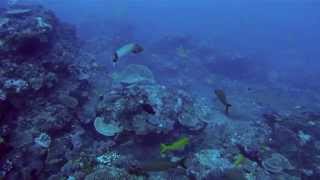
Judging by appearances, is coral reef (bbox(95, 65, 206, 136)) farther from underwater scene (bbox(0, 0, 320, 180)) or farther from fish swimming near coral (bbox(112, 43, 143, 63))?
fish swimming near coral (bbox(112, 43, 143, 63))

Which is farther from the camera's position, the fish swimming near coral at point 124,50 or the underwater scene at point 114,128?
the underwater scene at point 114,128

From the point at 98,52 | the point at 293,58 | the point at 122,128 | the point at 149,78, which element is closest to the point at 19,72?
the point at 122,128

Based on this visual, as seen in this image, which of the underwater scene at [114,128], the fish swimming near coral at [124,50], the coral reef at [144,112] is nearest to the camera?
the fish swimming near coral at [124,50]

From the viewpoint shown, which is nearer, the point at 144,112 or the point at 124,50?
the point at 124,50

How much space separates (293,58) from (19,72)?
33523 millimetres

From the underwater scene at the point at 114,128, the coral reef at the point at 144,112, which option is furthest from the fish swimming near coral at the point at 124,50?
the coral reef at the point at 144,112

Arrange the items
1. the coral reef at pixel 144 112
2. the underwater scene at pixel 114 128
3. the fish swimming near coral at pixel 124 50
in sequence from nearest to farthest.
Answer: the fish swimming near coral at pixel 124 50 < the underwater scene at pixel 114 128 < the coral reef at pixel 144 112

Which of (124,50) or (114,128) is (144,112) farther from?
(124,50)

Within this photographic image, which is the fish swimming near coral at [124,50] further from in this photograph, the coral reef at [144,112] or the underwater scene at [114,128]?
the coral reef at [144,112]

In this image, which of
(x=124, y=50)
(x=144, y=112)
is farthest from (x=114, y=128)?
(x=124, y=50)

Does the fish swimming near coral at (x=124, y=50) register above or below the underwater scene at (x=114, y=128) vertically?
above

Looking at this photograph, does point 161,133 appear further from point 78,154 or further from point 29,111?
point 29,111

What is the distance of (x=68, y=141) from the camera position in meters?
7.86

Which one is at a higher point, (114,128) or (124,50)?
(124,50)
